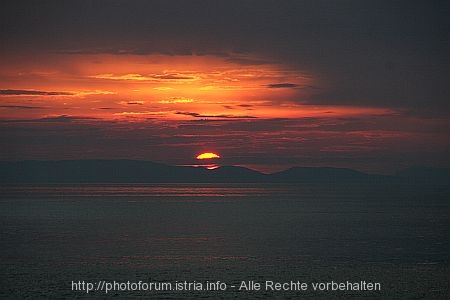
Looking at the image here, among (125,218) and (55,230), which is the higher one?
(125,218)

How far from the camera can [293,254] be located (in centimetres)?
6106

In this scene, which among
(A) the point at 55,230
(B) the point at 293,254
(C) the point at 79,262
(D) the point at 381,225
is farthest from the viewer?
(D) the point at 381,225

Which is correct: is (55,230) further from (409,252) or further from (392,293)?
(392,293)

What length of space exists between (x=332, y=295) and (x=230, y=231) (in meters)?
45.8

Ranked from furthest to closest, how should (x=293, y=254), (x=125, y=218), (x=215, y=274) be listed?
1. (x=125, y=218)
2. (x=293, y=254)
3. (x=215, y=274)

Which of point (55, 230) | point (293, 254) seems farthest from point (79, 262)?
point (55, 230)

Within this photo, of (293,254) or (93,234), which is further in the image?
(93,234)

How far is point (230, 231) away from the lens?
86.4 meters

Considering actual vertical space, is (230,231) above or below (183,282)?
above

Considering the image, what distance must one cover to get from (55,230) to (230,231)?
2311 centimetres

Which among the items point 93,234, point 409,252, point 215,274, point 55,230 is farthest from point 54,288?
point 55,230

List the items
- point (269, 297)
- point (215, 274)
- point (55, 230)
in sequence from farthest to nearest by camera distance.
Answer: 1. point (55, 230)
2. point (215, 274)
3. point (269, 297)

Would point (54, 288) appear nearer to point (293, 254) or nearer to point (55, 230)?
point (293, 254)

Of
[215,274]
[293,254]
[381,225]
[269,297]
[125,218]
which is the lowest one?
[269,297]
